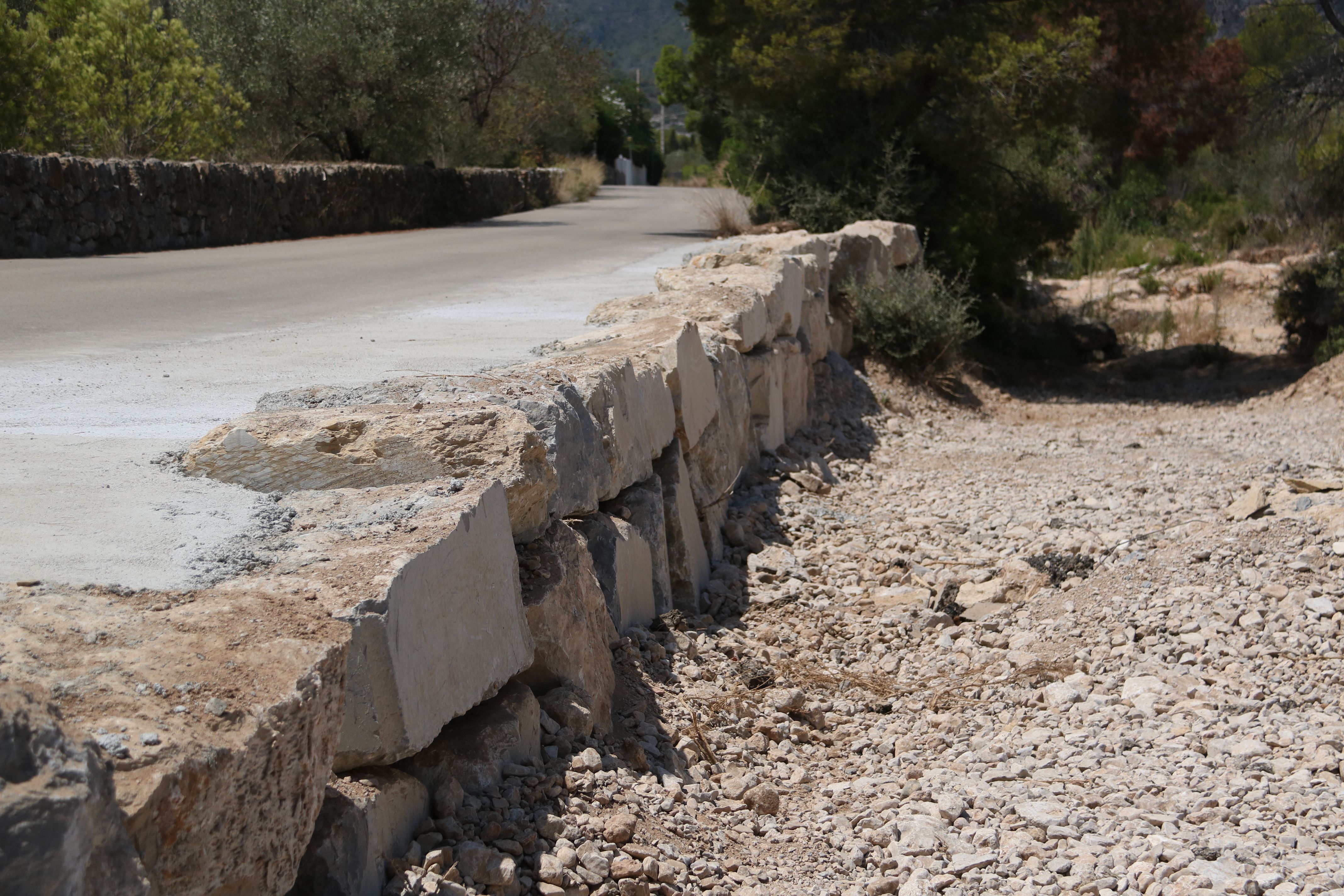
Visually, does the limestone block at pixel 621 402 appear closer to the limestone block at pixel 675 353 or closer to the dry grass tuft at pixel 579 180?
the limestone block at pixel 675 353

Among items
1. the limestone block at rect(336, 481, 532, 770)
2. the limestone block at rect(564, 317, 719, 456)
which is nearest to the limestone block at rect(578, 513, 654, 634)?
the limestone block at rect(564, 317, 719, 456)

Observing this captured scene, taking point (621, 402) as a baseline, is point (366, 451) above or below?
above

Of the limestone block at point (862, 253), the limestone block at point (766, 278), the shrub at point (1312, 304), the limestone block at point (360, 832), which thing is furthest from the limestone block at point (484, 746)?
the shrub at point (1312, 304)

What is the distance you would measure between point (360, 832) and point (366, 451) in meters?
1.07

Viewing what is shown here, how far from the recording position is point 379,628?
6.95 feet

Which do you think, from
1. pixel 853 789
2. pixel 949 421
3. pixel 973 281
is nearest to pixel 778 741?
pixel 853 789

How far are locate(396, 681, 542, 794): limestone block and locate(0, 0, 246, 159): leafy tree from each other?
1452cm

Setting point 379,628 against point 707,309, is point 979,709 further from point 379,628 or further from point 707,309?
point 707,309

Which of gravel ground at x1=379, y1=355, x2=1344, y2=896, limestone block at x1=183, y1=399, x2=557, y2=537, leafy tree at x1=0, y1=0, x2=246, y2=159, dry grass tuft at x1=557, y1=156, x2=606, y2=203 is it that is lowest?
gravel ground at x1=379, y1=355, x2=1344, y2=896

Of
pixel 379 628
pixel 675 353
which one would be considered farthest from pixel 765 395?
pixel 379 628

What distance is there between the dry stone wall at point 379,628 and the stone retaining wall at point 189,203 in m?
9.39

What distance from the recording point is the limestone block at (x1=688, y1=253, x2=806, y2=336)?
770 centimetres

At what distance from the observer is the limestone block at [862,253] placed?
10930mm

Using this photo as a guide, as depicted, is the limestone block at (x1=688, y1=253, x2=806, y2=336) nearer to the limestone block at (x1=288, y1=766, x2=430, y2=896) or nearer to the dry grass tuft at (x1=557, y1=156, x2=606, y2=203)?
the limestone block at (x1=288, y1=766, x2=430, y2=896)
